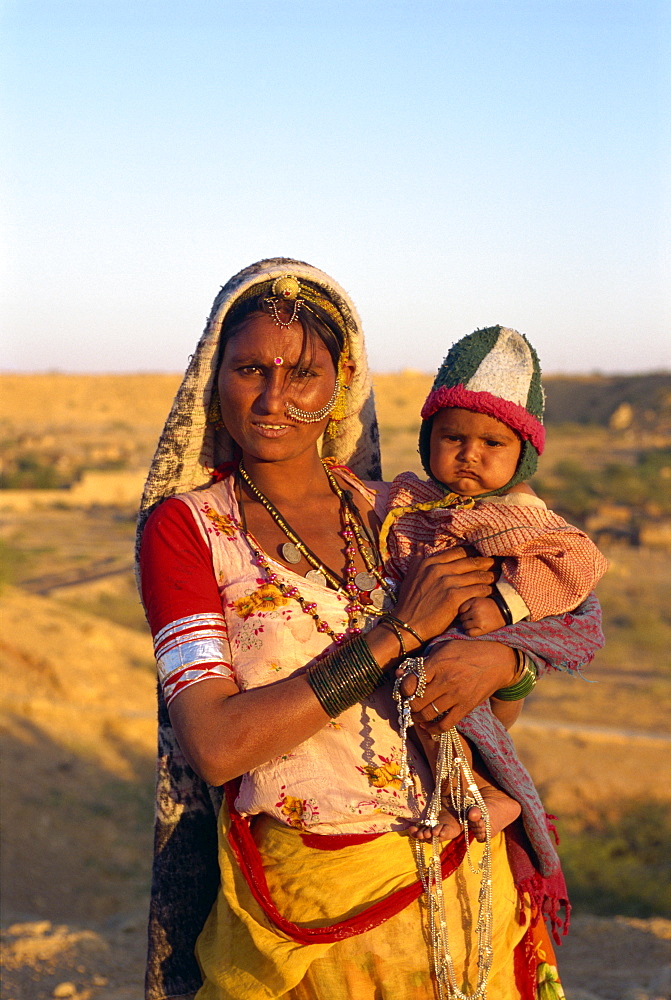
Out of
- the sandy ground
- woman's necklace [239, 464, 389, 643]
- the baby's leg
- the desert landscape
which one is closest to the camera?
the baby's leg

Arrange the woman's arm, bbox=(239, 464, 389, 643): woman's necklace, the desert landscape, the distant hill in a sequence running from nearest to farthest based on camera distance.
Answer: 1. the woman's arm
2. bbox=(239, 464, 389, 643): woman's necklace
3. the desert landscape
4. the distant hill

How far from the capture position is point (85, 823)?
24.2ft

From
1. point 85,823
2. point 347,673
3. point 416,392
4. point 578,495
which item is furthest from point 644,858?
point 416,392

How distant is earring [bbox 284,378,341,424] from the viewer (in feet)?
7.28

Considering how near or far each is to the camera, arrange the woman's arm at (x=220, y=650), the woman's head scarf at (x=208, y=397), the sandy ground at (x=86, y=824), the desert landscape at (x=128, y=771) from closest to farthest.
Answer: the woman's arm at (x=220, y=650)
the woman's head scarf at (x=208, y=397)
the sandy ground at (x=86, y=824)
the desert landscape at (x=128, y=771)

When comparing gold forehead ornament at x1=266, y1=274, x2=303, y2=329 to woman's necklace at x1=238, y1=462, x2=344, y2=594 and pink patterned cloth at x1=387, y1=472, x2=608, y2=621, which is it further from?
pink patterned cloth at x1=387, y1=472, x2=608, y2=621

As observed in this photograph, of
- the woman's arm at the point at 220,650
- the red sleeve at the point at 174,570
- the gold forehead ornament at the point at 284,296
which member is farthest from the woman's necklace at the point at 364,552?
the gold forehead ornament at the point at 284,296

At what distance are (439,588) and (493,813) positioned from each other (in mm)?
526

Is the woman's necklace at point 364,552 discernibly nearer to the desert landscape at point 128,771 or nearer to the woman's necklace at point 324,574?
the woman's necklace at point 324,574

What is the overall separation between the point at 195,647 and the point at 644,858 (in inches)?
254

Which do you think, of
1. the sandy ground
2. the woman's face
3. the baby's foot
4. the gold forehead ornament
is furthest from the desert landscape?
the gold forehead ornament

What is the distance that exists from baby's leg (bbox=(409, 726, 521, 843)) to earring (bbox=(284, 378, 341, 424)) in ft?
2.56

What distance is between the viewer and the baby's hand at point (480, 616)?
6.81 ft

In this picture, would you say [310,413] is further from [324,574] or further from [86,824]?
[86,824]
